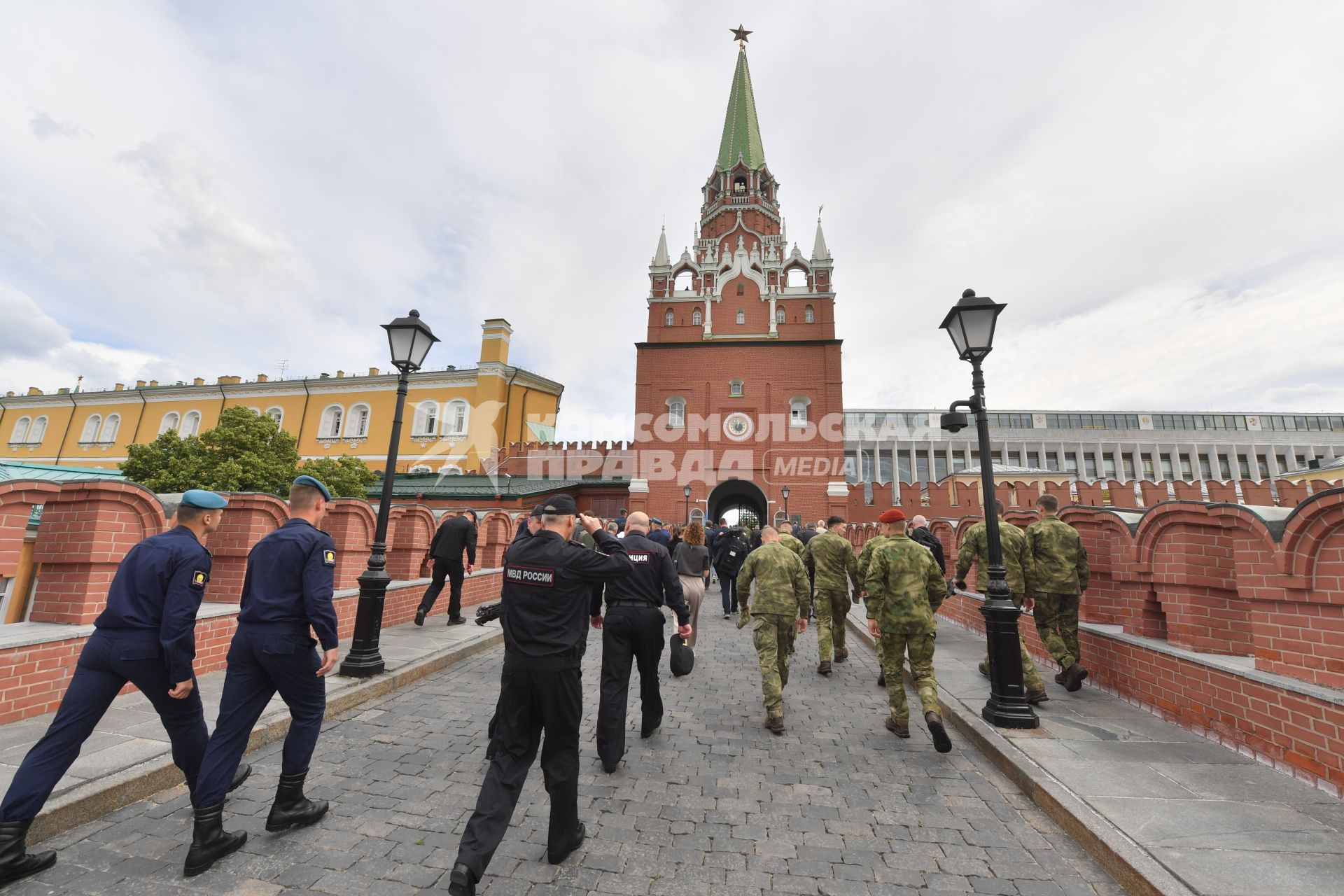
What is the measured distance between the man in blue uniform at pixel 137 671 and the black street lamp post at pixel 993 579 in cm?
551

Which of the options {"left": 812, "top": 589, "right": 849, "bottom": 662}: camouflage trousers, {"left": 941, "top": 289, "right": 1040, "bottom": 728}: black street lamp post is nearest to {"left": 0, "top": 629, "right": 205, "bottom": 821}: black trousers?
{"left": 941, "top": 289, "right": 1040, "bottom": 728}: black street lamp post

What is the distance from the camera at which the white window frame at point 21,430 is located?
46062 millimetres

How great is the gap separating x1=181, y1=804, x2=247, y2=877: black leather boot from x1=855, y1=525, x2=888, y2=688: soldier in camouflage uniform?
4.71m

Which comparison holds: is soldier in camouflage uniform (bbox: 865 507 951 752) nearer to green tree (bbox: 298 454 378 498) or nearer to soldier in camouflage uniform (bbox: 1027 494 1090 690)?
soldier in camouflage uniform (bbox: 1027 494 1090 690)

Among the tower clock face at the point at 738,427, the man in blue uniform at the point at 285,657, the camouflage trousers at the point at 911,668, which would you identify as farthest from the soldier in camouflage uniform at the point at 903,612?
the tower clock face at the point at 738,427

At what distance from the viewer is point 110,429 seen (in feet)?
143

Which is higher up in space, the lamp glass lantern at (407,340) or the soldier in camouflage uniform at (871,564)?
the lamp glass lantern at (407,340)

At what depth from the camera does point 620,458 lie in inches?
1230

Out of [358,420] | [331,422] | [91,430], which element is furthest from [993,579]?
[91,430]

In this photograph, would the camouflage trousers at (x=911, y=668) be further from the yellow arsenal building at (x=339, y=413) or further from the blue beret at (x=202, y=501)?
the yellow arsenal building at (x=339, y=413)

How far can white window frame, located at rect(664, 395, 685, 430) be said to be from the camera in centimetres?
2912

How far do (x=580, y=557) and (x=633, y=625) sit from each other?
5.27 ft

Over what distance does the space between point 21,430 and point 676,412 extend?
5770 centimetres

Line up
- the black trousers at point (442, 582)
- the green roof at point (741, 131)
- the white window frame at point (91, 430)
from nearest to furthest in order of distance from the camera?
the black trousers at point (442, 582)
the green roof at point (741, 131)
the white window frame at point (91, 430)
